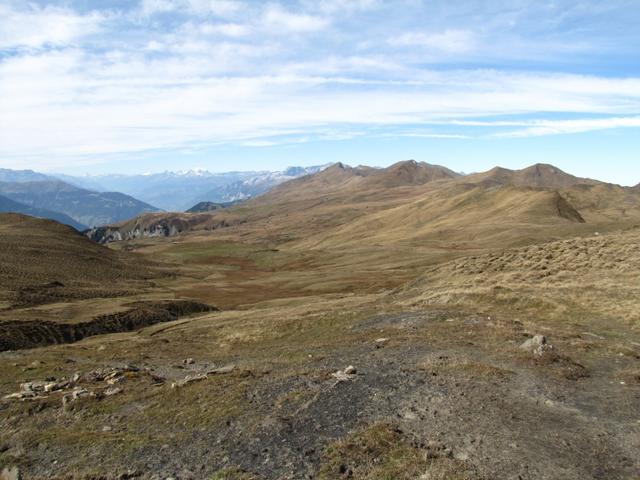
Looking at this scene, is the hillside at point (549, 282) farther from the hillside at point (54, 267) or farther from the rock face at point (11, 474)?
the hillside at point (54, 267)

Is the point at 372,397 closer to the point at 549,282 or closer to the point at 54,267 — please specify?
the point at 549,282

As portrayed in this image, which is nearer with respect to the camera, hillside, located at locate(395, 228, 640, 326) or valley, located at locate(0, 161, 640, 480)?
valley, located at locate(0, 161, 640, 480)

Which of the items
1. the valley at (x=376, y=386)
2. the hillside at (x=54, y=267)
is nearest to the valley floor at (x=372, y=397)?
the valley at (x=376, y=386)

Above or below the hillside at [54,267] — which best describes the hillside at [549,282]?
above

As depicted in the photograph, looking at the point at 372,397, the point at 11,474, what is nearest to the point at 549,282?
the point at 372,397

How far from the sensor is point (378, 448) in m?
16.8

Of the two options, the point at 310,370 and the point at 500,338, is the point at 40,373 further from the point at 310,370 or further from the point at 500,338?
the point at 500,338

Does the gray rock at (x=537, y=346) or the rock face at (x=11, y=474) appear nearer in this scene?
the rock face at (x=11, y=474)

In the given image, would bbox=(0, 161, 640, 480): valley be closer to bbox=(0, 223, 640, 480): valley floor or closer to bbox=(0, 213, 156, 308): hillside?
bbox=(0, 223, 640, 480): valley floor

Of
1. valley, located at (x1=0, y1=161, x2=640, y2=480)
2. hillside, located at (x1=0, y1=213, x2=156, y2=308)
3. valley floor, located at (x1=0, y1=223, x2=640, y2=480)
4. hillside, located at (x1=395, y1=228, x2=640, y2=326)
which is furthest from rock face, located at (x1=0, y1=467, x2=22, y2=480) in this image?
hillside, located at (x1=0, y1=213, x2=156, y2=308)

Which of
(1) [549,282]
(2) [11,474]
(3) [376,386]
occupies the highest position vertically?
(1) [549,282]

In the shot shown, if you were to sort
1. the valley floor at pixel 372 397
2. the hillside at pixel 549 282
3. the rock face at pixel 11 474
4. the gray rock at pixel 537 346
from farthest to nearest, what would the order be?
the hillside at pixel 549 282, the gray rock at pixel 537 346, the rock face at pixel 11 474, the valley floor at pixel 372 397

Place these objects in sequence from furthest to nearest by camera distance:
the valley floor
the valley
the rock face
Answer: the rock face < the valley < the valley floor

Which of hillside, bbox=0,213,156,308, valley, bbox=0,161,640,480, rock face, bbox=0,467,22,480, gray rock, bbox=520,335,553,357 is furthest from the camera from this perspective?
hillside, bbox=0,213,156,308
